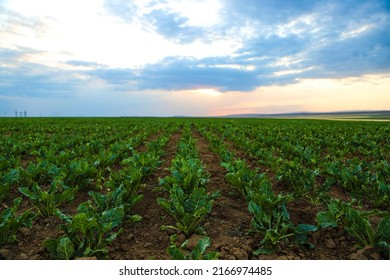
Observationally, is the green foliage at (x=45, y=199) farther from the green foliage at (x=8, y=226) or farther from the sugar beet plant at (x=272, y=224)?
the sugar beet plant at (x=272, y=224)

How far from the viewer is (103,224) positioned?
3.25 meters

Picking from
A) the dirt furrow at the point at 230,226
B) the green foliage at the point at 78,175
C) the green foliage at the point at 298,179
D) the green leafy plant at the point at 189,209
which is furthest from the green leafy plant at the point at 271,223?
the green foliage at the point at 78,175

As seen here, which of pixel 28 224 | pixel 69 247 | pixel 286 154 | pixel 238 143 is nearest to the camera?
pixel 69 247

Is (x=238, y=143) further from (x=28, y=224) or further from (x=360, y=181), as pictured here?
(x=28, y=224)

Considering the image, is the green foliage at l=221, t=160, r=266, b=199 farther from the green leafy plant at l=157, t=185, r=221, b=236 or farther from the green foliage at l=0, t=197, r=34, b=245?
the green foliage at l=0, t=197, r=34, b=245

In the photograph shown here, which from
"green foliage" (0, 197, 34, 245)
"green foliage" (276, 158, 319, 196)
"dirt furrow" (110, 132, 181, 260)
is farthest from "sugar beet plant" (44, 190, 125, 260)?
"green foliage" (276, 158, 319, 196)

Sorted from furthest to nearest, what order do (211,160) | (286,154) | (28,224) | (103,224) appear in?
(286,154) → (211,160) → (28,224) → (103,224)

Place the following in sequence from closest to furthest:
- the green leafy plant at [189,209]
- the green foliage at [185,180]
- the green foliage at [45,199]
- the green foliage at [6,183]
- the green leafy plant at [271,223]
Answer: the green leafy plant at [271,223]
the green leafy plant at [189,209]
the green foliage at [45,199]
the green foliage at [6,183]
the green foliage at [185,180]

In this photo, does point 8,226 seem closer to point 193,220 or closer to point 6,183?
point 6,183

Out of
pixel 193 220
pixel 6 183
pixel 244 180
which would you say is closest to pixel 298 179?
pixel 244 180

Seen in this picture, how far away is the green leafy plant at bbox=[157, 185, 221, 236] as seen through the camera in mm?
3556

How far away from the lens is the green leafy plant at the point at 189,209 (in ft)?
11.7

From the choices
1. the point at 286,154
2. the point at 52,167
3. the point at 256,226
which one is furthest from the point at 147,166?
the point at 286,154

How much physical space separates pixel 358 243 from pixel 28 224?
3924 millimetres
